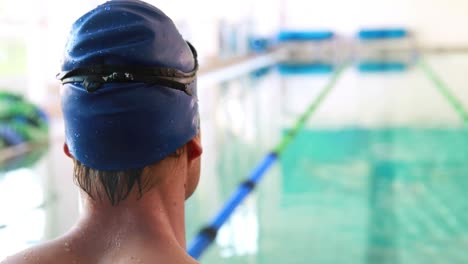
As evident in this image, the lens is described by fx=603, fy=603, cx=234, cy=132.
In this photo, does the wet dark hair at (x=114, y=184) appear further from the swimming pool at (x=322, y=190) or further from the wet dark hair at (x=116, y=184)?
the swimming pool at (x=322, y=190)

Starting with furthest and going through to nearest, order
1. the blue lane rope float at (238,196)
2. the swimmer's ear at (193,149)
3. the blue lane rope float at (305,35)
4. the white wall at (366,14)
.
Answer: the white wall at (366,14) < the blue lane rope float at (305,35) < the blue lane rope float at (238,196) < the swimmer's ear at (193,149)

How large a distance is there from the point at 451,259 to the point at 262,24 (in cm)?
1445

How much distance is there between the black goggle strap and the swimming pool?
1.74 meters

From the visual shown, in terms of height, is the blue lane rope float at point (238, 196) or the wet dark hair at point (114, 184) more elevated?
the wet dark hair at point (114, 184)

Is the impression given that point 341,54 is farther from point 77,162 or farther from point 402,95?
point 77,162

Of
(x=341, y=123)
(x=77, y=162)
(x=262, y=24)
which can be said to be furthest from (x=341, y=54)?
(x=77, y=162)

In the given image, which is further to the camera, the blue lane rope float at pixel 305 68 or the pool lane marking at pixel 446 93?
the blue lane rope float at pixel 305 68

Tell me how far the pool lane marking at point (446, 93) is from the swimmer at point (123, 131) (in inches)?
208

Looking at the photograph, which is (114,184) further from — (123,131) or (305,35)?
(305,35)

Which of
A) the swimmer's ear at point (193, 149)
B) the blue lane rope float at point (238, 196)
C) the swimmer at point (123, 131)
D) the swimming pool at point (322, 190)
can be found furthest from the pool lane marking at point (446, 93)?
the swimmer at point (123, 131)

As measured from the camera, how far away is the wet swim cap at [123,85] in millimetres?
776

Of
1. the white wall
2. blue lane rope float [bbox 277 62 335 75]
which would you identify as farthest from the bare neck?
the white wall

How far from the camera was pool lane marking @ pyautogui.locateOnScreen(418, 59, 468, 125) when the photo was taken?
6174 millimetres

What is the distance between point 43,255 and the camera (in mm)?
797
